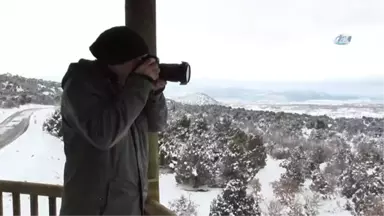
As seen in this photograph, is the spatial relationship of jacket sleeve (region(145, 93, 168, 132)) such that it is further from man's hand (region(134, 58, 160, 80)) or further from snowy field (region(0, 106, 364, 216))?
snowy field (region(0, 106, 364, 216))

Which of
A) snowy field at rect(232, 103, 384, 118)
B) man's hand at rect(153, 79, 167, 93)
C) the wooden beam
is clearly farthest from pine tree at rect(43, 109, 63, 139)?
man's hand at rect(153, 79, 167, 93)

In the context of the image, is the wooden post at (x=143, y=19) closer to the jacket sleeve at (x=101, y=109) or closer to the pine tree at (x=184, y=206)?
the pine tree at (x=184, y=206)

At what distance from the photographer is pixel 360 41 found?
1985 millimetres

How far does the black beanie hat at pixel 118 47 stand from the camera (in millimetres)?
1157

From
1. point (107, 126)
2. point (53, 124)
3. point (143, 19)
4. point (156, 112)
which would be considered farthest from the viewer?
point (53, 124)

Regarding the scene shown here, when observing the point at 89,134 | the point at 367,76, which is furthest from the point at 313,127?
the point at 89,134

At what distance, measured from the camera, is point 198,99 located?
2242mm

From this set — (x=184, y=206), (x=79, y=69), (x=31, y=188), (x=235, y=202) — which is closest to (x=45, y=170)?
(x=31, y=188)

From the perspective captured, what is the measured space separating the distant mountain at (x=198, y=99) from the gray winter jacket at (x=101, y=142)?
951mm

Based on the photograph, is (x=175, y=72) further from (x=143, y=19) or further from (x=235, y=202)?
(x=235, y=202)

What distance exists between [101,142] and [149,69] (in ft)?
0.77

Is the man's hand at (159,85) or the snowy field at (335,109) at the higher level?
the man's hand at (159,85)

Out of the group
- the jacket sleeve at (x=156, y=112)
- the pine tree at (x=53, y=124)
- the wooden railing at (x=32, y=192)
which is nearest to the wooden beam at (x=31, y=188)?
the wooden railing at (x=32, y=192)

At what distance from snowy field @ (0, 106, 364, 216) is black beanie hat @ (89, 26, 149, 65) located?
3.04 ft
